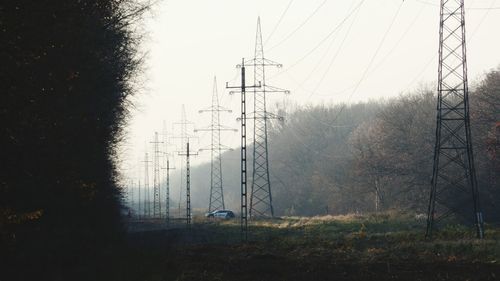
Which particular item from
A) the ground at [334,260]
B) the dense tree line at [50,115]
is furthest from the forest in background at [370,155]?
the dense tree line at [50,115]

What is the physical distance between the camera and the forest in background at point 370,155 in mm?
51094

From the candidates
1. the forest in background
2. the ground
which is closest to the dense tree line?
the ground

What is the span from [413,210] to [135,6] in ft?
126

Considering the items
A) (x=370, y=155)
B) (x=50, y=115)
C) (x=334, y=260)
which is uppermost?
(x=370, y=155)

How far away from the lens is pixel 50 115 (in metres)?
15.6

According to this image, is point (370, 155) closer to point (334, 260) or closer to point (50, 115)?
point (334, 260)

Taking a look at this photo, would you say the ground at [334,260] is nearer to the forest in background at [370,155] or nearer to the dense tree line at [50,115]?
the dense tree line at [50,115]

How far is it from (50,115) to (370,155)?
52.5 metres

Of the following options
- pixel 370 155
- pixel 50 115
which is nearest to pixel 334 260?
pixel 50 115

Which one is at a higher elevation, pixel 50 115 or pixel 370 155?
pixel 370 155

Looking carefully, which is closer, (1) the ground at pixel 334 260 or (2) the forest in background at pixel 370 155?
(1) the ground at pixel 334 260

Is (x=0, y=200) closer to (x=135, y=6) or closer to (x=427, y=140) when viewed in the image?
(x=135, y=6)

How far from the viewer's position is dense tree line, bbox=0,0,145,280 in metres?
13.3

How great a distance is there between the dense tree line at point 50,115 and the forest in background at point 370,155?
90.2 ft
